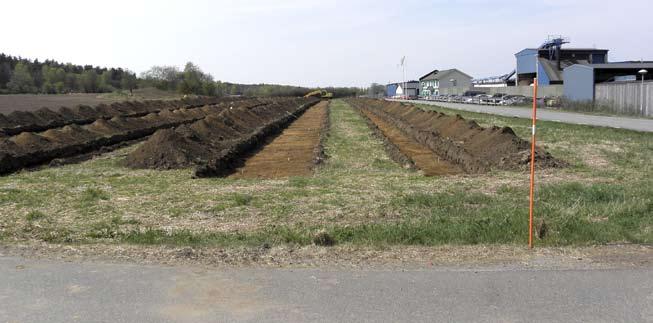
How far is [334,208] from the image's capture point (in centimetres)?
966

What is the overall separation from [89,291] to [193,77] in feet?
424

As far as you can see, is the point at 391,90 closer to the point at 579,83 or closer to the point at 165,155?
the point at 579,83

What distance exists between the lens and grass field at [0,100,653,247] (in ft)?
25.3

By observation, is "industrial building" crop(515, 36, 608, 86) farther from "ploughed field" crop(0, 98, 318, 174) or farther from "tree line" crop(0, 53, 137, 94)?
"tree line" crop(0, 53, 137, 94)

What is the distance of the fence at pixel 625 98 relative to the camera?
40000mm

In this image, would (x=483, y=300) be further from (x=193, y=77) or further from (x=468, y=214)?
(x=193, y=77)

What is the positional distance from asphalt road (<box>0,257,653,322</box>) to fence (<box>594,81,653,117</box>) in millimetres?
38849

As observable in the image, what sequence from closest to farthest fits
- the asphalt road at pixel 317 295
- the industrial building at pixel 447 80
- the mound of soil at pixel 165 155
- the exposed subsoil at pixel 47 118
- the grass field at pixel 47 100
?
the asphalt road at pixel 317 295
the mound of soil at pixel 165 155
the exposed subsoil at pixel 47 118
the grass field at pixel 47 100
the industrial building at pixel 447 80

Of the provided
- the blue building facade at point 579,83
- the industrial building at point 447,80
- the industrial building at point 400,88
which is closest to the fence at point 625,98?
the blue building facade at point 579,83

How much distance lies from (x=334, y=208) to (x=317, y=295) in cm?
425

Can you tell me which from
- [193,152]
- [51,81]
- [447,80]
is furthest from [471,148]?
[51,81]

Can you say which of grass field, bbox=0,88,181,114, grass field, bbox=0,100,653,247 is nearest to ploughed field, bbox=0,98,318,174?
grass field, bbox=0,100,653,247

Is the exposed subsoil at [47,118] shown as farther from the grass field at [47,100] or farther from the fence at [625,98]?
the fence at [625,98]

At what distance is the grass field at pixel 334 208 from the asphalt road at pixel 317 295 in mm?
1286
